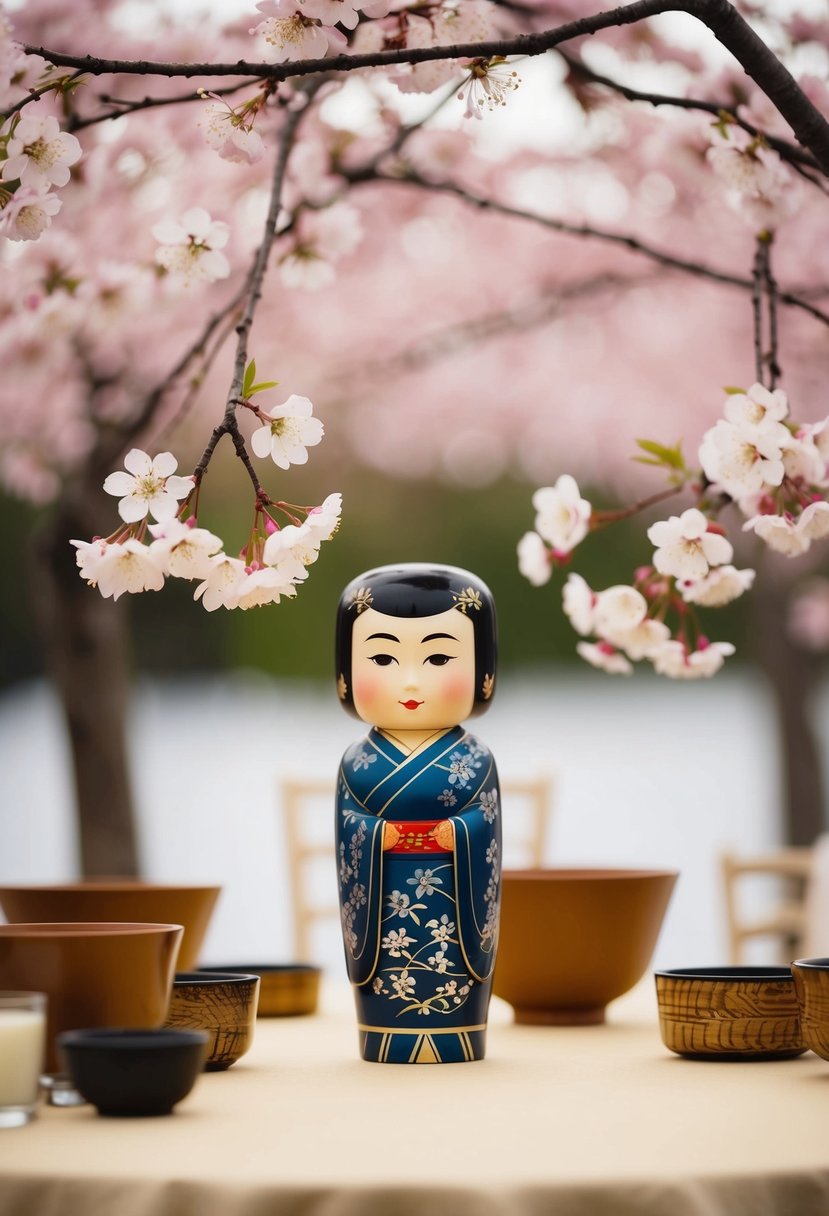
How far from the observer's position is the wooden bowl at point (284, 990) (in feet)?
6.20

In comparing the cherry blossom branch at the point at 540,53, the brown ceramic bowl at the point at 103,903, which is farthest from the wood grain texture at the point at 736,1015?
the cherry blossom branch at the point at 540,53

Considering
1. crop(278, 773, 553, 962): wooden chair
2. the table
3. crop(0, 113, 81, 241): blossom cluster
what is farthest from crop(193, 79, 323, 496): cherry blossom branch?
crop(278, 773, 553, 962): wooden chair

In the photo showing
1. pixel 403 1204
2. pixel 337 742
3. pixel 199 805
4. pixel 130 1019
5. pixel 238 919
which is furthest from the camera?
pixel 337 742

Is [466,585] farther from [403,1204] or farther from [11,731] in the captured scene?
[11,731]

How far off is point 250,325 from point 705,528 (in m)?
0.59

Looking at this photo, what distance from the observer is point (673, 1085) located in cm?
131

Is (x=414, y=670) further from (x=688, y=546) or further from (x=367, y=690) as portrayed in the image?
(x=688, y=546)

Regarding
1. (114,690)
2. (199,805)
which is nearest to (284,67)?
(114,690)

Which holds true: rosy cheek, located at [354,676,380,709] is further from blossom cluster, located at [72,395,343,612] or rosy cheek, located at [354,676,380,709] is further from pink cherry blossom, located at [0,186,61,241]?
pink cherry blossom, located at [0,186,61,241]

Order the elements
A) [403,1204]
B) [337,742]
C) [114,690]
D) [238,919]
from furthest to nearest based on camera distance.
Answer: [337,742], [238,919], [114,690], [403,1204]

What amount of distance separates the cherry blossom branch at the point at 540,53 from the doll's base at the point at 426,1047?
0.99 m

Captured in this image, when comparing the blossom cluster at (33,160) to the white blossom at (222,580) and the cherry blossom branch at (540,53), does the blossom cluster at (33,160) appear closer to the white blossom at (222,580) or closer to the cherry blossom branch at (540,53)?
the cherry blossom branch at (540,53)

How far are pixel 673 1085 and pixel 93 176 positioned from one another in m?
1.82

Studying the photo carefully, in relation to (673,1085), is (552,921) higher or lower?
higher
